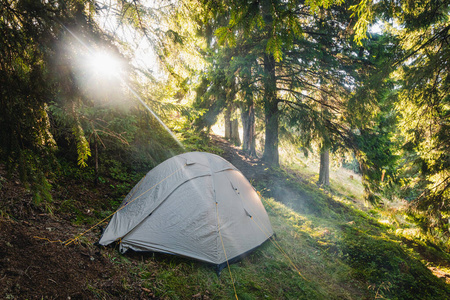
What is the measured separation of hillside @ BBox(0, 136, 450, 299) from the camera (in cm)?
225

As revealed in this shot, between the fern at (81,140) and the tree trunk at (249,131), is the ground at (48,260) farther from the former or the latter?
the tree trunk at (249,131)

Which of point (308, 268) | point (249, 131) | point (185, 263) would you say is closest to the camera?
point (185, 263)

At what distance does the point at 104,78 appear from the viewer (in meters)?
2.62

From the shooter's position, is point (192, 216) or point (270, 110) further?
point (270, 110)

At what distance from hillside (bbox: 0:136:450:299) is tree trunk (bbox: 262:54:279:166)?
384 centimetres

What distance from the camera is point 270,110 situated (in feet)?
29.6

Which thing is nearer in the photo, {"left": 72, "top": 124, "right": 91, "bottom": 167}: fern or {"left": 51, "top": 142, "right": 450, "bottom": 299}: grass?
{"left": 72, "top": 124, "right": 91, "bottom": 167}: fern

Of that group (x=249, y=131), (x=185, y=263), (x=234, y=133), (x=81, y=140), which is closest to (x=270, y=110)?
(x=249, y=131)

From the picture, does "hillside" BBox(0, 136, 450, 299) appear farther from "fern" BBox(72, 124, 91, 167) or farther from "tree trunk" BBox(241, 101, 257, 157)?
"tree trunk" BBox(241, 101, 257, 157)

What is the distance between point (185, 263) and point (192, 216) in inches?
31.1

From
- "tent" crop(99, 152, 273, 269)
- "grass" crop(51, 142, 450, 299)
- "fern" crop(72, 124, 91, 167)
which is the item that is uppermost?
"fern" crop(72, 124, 91, 167)

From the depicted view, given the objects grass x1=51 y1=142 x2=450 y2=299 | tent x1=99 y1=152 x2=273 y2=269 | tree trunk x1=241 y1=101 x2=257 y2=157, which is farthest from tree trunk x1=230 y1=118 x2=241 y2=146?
tent x1=99 y1=152 x2=273 y2=269

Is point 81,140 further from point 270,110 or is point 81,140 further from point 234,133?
point 234,133

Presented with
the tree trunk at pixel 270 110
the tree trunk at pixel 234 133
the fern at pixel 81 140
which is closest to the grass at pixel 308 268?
the fern at pixel 81 140
